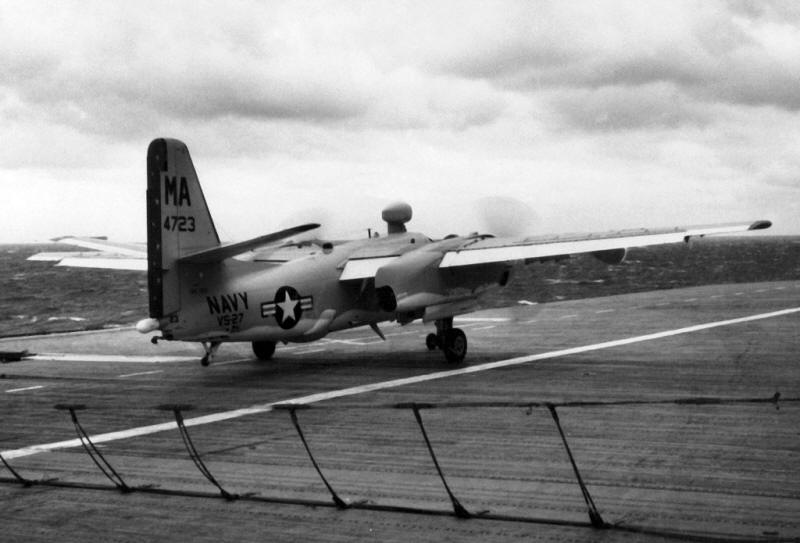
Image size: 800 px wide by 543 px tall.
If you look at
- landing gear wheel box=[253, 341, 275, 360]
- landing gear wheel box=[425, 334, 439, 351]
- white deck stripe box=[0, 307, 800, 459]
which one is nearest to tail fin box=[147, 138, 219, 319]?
white deck stripe box=[0, 307, 800, 459]

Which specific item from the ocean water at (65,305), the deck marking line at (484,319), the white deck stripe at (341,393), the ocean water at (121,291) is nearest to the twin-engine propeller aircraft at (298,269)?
the white deck stripe at (341,393)

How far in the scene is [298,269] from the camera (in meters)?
23.2

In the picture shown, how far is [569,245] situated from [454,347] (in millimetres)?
4376

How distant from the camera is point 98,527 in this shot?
10047mm

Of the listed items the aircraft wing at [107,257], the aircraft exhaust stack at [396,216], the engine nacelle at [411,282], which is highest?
the aircraft exhaust stack at [396,216]

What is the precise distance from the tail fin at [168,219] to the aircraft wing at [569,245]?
7.16m

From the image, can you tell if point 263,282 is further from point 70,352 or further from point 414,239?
point 70,352

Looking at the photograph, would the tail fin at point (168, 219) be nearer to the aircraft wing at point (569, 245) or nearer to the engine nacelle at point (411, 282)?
the engine nacelle at point (411, 282)

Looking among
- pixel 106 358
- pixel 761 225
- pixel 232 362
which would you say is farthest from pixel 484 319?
pixel 761 225

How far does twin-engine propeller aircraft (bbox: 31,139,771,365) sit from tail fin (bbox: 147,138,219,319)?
0.02 metres

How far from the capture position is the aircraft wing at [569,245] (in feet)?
72.9

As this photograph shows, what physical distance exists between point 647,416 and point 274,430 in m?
6.83

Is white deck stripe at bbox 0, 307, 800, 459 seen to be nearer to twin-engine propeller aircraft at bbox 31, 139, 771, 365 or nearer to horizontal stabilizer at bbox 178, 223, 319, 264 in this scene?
twin-engine propeller aircraft at bbox 31, 139, 771, 365

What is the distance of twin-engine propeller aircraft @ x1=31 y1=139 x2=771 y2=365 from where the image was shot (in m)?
A: 20.2
